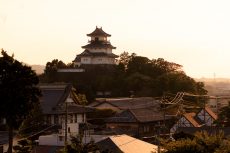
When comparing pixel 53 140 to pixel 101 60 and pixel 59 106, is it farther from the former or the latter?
pixel 101 60

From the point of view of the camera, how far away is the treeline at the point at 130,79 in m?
64.1

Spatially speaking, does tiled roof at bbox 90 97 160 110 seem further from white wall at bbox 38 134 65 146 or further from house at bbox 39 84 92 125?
white wall at bbox 38 134 65 146

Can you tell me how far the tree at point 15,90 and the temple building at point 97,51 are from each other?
5365cm

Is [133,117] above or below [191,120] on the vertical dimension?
above

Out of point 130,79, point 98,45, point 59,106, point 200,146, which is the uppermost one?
point 98,45

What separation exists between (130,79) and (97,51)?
17757 millimetres

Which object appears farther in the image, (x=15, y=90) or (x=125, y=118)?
(x=125, y=118)

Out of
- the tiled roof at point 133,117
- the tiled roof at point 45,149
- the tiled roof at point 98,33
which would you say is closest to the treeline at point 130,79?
the tiled roof at point 98,33

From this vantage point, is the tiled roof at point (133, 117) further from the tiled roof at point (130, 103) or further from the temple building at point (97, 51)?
the temple building at point (97, 51)

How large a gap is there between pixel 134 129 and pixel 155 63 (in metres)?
27.9

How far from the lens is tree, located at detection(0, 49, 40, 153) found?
24.4 metres

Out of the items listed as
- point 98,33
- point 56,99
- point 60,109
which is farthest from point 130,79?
point 60,109

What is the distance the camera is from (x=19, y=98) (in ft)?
80.8

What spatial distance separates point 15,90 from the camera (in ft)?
80.5
